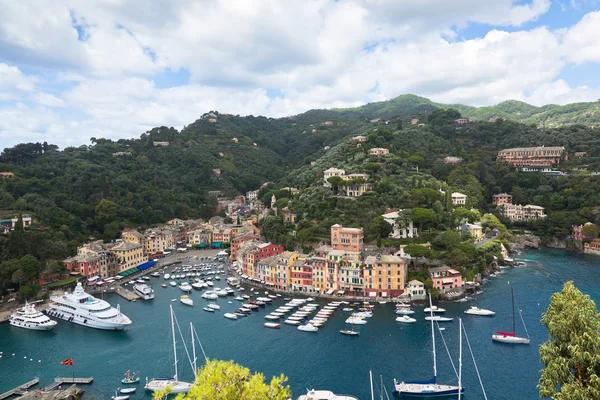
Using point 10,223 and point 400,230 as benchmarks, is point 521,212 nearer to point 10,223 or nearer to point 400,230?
point 400,230

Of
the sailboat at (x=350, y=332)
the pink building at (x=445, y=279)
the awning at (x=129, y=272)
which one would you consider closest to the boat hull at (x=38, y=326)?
the awning at (x=129, y=272)

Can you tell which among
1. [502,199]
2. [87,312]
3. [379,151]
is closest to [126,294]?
[87,312]

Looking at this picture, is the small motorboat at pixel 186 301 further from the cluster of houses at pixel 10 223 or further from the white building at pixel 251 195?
the white building at pixel 251 195

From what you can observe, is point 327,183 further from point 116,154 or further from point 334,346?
point 116,154

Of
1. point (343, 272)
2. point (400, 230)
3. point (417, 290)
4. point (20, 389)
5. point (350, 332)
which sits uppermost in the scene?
point (400, 230)

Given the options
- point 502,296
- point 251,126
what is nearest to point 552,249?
point 502,296

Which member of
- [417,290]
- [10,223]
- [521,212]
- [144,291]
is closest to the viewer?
[417,290]
